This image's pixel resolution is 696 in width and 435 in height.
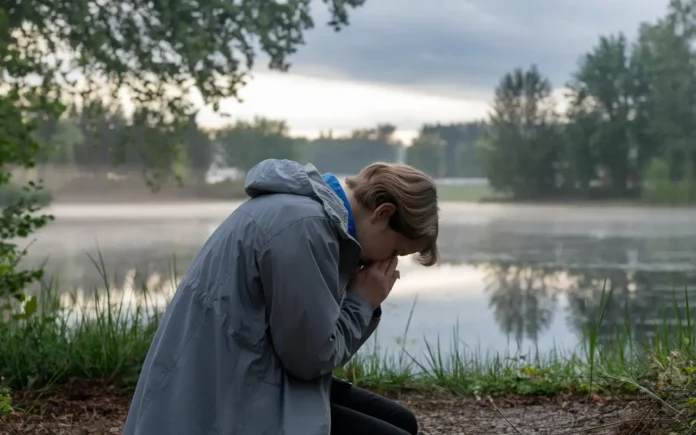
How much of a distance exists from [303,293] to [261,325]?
77 millimetres

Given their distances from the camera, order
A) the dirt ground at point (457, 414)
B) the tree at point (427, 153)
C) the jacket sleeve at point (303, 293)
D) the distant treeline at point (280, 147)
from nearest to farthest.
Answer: the jacket sleeve at point (303, 293) < the dirt ground at point (457, 414) < the distant treeline at point (280, 147) < the tree at point (427, 153)

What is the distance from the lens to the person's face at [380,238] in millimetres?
1182

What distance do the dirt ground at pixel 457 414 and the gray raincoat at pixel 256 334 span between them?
0.98 meters

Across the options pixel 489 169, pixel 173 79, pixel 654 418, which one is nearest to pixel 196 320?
pixel 654 418

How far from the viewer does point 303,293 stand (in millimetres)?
1031

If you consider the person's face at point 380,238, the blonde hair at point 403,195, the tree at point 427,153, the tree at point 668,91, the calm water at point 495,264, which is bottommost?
the calm water at point 495,264

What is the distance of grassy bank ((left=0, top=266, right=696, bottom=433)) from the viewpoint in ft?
7.34

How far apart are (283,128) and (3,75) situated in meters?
1.61

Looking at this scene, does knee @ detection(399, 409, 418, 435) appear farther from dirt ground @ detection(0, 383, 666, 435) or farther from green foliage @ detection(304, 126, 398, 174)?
green foliage @ detection(304, 126, 398, 174)

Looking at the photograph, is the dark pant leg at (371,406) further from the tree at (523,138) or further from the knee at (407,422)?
the tree at (523,138)

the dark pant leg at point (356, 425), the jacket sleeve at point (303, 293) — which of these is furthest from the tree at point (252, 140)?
the jacket sleeve at point (303, 293)

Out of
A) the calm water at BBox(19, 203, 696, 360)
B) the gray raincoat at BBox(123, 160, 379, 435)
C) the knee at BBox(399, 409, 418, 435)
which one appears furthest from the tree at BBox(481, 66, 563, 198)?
the gray raincoat at BBox(123, 160, 379, 435)

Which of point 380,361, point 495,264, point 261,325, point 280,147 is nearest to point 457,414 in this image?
point 380,361

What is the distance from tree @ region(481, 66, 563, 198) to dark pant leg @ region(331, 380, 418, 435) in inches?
131
